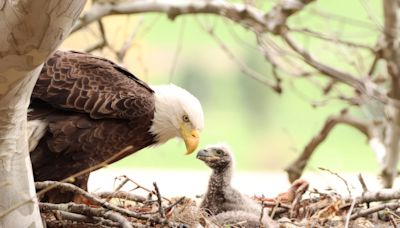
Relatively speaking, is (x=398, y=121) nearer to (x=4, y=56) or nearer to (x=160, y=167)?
(x=4, y=56)

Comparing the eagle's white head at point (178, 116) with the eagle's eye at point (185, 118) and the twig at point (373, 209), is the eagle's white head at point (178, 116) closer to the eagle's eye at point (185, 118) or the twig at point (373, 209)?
the eagle's eye at point (185, 118)

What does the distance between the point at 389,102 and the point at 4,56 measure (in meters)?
3.54

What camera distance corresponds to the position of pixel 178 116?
5176 millimetres

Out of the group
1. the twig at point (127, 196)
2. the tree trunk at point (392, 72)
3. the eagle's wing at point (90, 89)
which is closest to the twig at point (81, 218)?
the twig at point (127, 196)

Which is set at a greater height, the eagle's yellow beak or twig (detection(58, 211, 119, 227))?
the eagle's yellow beak

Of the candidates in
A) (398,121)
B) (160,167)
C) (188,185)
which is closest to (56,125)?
(398,121)

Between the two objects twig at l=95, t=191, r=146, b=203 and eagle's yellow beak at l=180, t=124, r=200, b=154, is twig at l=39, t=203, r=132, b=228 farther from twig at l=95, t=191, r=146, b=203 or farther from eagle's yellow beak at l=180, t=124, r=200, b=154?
eagle's yellow beak at l=180, t=124, r=200, b=154

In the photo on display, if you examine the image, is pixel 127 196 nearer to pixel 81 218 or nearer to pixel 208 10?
pixel 81 218

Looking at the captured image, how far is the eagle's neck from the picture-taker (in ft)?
16.7

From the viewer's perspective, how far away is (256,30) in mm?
5781

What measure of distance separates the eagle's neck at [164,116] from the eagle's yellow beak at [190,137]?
7cm

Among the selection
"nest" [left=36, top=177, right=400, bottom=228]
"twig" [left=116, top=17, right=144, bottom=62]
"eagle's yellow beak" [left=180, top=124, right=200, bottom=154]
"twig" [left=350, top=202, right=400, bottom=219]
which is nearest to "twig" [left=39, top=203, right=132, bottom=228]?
"nest" [left=36, top=177, right=400, bottom=228]

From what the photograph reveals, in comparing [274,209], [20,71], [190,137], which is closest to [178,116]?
[190,137]

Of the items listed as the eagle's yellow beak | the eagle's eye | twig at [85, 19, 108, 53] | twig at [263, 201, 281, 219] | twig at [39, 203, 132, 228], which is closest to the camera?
twig at [39, 203, 132, 228]
